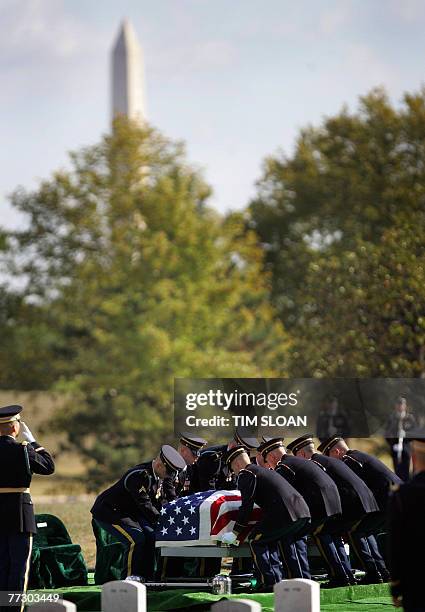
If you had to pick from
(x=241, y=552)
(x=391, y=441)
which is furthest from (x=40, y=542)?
(x=391, y=441)


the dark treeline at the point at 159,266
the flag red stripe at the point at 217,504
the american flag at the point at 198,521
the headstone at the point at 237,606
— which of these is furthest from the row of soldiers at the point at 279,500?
the dark treeline at the point at 159,266

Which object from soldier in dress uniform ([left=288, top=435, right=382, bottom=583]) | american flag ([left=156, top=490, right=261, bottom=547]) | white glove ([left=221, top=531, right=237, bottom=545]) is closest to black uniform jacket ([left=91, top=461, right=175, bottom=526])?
american flag ([left=156, top=490, right=261, bottom=547])

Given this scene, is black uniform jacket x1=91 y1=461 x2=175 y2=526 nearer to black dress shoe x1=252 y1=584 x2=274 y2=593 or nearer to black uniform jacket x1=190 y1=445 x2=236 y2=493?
black uniform jacket x1=190 y1=445 x2=236 y2=493

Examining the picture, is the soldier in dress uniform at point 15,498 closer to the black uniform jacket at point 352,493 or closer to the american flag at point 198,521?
the american flag at point 198,521

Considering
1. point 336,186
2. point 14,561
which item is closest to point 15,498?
point 14,561

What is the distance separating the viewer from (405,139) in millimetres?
41406

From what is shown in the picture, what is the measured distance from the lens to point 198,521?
13.7 meters

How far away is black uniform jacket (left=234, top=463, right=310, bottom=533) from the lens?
13289 millimetres

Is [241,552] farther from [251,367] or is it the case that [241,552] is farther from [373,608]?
[251,367]

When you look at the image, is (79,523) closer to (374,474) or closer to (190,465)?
(190,465)

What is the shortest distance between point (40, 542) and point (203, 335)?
24.1 m

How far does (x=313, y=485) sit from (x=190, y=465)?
1.61 m

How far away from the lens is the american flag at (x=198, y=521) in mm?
13617

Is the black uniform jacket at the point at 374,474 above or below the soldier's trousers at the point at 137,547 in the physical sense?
above
